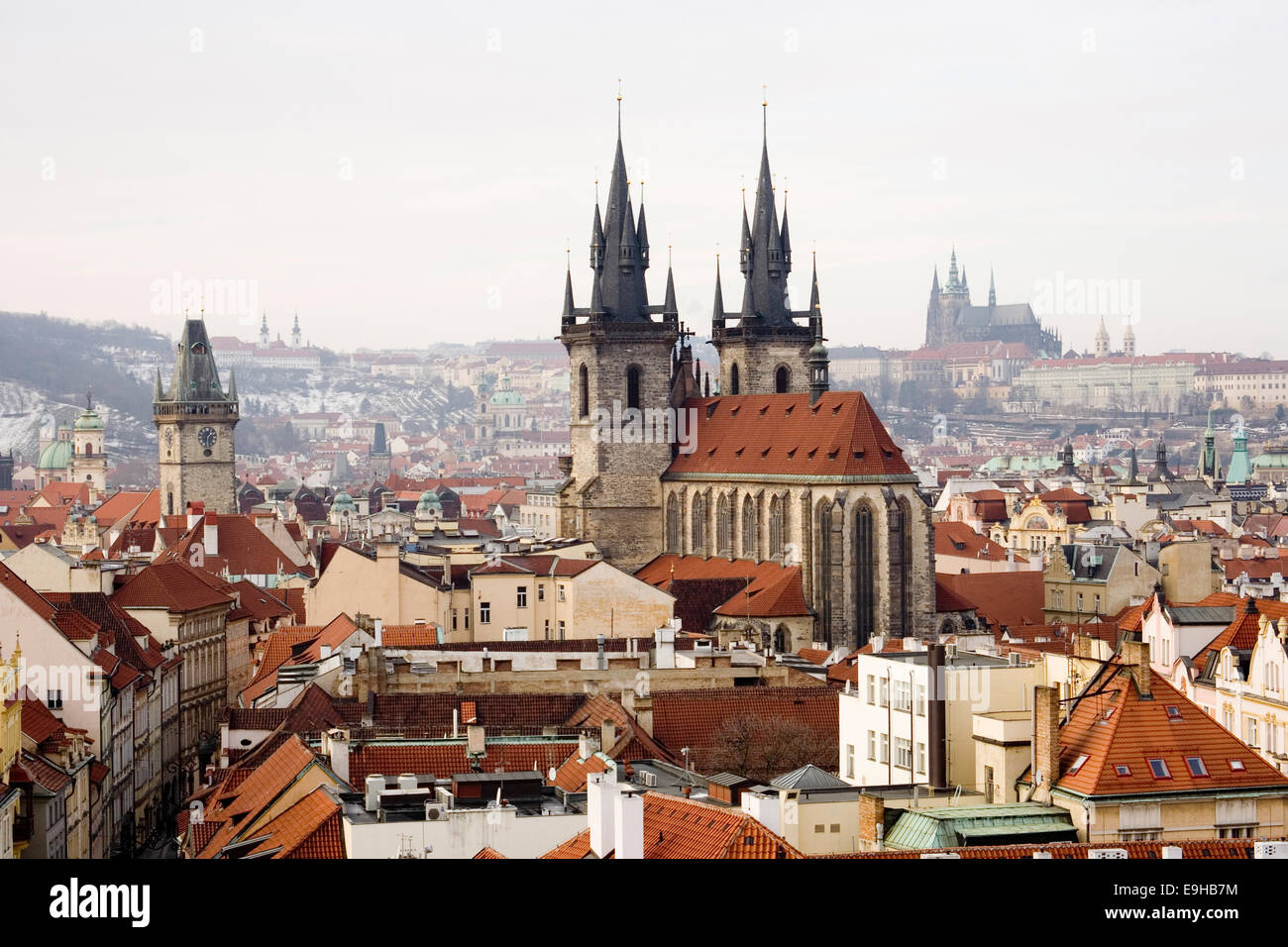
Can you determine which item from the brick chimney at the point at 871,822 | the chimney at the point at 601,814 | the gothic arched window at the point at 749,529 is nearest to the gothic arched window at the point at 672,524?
the gothic arched window at the point at 749,529

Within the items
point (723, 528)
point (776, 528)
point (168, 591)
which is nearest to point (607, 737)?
point (168, 591)

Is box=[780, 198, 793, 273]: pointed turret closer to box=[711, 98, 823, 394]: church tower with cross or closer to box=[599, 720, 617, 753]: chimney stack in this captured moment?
box=[711, 98, 823, 394]: church tower with cross

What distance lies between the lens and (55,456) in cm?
19550

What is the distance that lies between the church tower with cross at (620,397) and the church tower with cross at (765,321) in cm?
639

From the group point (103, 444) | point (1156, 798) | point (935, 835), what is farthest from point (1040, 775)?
point (103, 444)

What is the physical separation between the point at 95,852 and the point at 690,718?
35.9ft

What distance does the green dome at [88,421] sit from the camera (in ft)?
569

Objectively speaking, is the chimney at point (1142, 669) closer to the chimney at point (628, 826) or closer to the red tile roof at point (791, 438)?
the chimney at point (628, 826)

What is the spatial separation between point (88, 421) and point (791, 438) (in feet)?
338

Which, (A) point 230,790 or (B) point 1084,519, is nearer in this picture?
(A) point 230,790

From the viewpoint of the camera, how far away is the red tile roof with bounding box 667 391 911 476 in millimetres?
81375

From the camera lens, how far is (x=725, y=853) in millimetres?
21625
